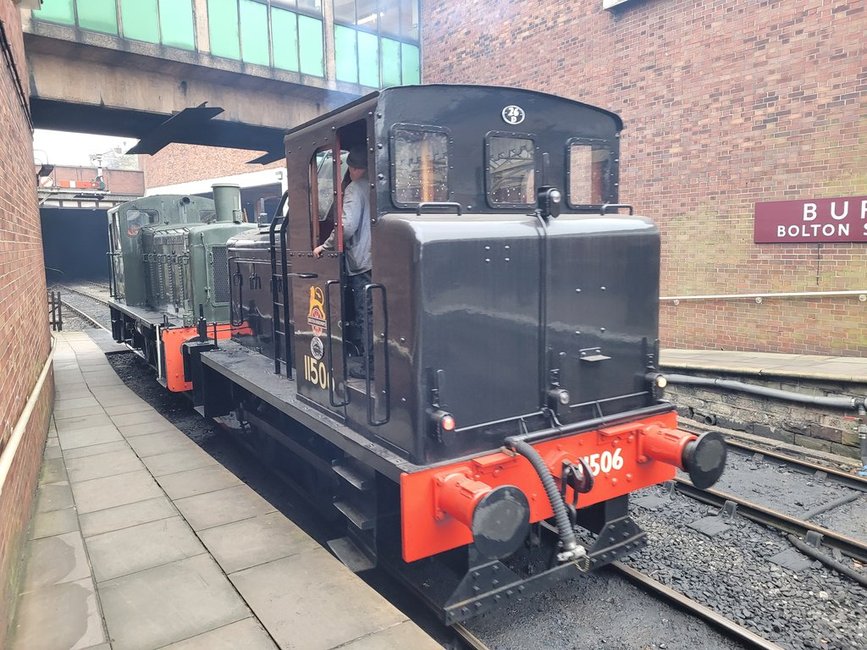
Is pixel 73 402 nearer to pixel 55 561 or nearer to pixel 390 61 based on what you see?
pixel 55 561

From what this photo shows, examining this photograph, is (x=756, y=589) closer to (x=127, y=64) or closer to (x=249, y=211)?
(x=127, y=64)

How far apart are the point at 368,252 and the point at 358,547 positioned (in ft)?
6.55

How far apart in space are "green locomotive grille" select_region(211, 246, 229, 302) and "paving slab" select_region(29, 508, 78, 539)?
4.50 m

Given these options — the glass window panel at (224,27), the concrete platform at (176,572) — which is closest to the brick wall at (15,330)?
the concrete platform at (176,572)

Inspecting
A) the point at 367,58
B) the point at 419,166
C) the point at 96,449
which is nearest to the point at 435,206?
the point at 419,166

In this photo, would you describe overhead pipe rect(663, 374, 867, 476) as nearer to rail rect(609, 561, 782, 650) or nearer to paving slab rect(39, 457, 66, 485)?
rail rect(609, 561, 782, 650)

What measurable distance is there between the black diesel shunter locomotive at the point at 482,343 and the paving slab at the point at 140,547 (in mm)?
1110

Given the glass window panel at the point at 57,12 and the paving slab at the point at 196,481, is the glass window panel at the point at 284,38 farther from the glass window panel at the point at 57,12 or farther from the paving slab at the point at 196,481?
the paving slab at the point at 196,481

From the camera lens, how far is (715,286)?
1013 cm

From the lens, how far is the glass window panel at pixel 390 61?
15.2 m

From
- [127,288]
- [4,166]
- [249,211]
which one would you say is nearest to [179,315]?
[127,288]

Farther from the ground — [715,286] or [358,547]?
[715,286]

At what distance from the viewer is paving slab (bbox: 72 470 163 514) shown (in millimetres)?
5008

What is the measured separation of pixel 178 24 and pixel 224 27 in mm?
958
